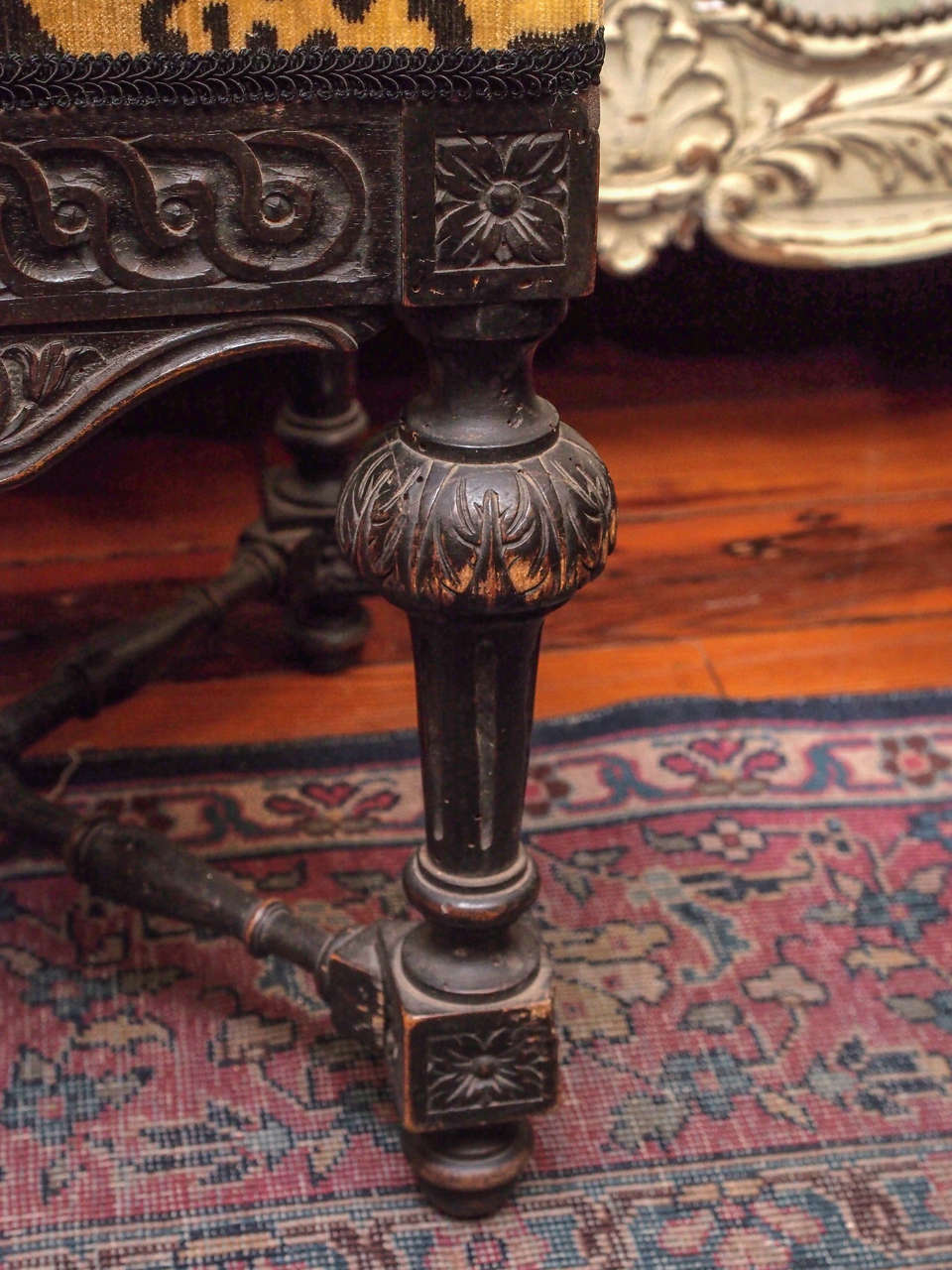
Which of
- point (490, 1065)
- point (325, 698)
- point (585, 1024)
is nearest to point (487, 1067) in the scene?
point (490, 1065)

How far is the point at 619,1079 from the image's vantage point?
839 millimetres

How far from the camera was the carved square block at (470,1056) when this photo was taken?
717 millimetres

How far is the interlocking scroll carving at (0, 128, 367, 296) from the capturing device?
0.51m

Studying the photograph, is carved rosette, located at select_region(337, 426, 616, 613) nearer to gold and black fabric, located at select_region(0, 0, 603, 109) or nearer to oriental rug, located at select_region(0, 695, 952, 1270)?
gold and black fabric, located at select_region(0, 0, 603, 109)

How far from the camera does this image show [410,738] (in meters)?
1.14

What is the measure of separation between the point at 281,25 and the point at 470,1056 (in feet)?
1.58

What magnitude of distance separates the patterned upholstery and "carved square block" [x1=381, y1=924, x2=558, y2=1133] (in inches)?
17.4

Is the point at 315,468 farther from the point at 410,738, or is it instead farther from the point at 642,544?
the point at 642,544

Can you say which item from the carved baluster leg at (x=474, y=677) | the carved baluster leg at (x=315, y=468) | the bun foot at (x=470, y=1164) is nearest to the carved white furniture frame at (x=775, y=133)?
the carved baluster leg at (x=315, y=468)

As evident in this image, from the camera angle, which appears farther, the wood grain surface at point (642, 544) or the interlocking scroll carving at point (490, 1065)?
the wood grain surface at point (642, 544)

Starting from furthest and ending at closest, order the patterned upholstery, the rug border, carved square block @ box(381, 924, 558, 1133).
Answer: the rug border, carved square block @ box(381, 924, 558, 1133), the patterned upholstery

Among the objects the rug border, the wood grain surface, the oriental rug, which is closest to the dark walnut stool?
the oriental rug

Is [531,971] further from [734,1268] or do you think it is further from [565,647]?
[565,647]

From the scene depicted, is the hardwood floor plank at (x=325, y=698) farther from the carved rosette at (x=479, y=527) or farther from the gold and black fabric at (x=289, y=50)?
the gold and black fabric at (x=289, y=50)
